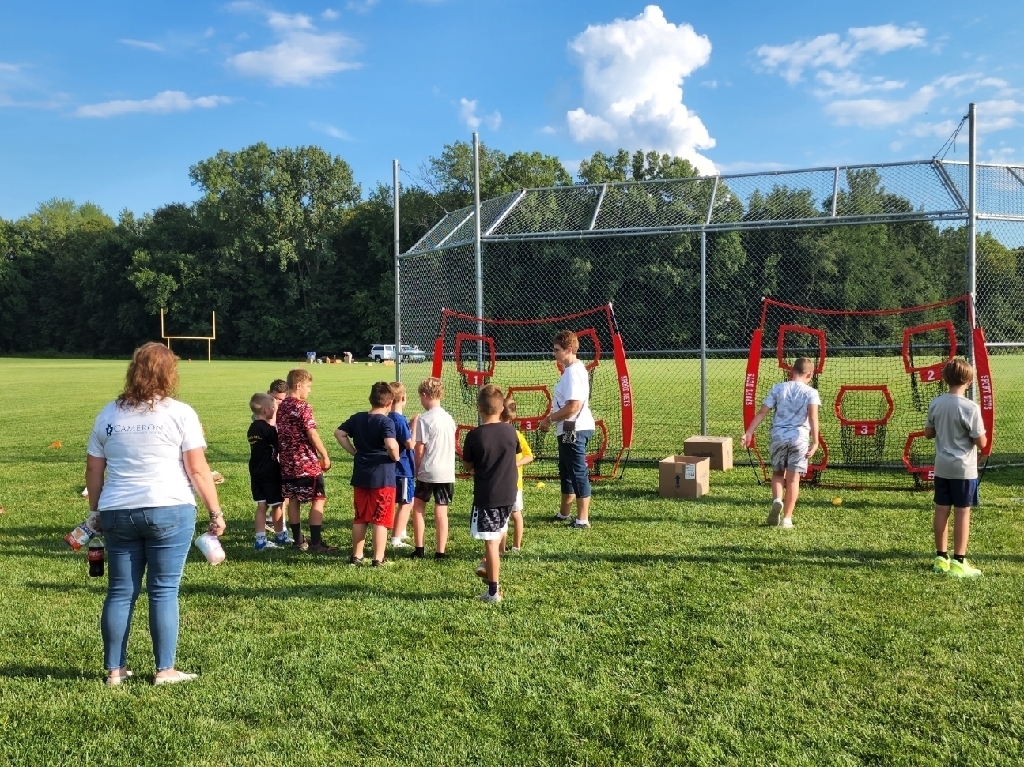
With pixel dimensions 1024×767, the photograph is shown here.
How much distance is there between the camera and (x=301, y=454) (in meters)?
6.87

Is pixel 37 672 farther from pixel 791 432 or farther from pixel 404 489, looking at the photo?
pixel 791 432

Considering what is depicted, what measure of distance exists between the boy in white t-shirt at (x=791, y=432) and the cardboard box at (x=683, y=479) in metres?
1.27

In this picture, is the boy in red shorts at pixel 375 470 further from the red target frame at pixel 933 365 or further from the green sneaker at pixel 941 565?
the red target frame at pixel 933 365

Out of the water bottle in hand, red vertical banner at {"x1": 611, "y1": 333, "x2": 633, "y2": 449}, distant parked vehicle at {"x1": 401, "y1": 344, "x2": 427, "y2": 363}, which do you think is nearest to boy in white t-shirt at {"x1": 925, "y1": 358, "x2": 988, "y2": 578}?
Result: red vertical banner at {"x1": 611, "y1": 333, "x2": 633, "y2": 449}

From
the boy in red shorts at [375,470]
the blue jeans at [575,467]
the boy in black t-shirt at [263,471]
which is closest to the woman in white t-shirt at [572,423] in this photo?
the blue jeans at [575,467]

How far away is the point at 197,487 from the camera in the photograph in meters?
4.14

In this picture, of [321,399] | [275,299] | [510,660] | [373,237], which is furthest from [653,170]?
[510,660]

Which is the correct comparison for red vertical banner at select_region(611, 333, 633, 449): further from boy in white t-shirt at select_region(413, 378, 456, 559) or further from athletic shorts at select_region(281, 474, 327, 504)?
athletic shorts at select_region(281, 474, 327, 504)

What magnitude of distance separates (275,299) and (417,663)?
66.2m

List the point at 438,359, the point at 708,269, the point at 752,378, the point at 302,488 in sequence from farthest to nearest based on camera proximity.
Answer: the point at 708,269 < the point at 438,359 < the point at 752,378 < the point at 302,488

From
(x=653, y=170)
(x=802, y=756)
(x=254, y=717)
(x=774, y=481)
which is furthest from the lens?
(x=653, y=170)

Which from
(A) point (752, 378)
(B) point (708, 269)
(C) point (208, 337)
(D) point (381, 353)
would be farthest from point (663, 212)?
(C) point (208, 337)

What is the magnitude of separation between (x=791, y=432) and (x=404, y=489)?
12.1 ft

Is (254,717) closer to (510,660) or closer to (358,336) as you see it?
(510,660)
